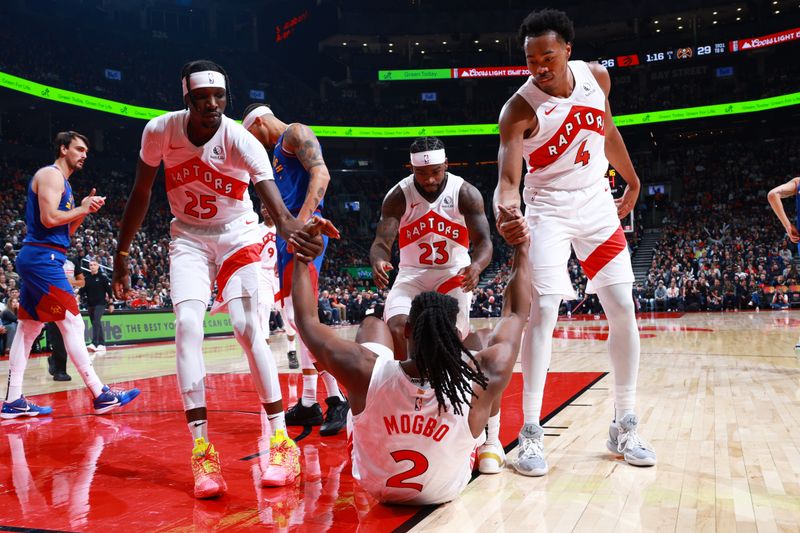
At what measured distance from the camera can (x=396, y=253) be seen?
2800cm

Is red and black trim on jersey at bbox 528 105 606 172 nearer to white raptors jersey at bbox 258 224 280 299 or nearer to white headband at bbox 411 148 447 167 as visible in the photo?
white headband at bbox 411 148 447 167

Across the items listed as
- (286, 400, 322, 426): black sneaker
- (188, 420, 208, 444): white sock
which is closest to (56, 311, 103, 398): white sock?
(286, 400, 322, 426): black sneaker

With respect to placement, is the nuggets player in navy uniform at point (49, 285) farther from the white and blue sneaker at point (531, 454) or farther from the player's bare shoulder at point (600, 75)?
the player's bare shoulder at point (600, 75)

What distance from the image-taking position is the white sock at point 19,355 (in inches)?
199

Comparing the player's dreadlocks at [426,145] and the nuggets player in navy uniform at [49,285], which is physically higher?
the player's dreadlocks at [426,145]

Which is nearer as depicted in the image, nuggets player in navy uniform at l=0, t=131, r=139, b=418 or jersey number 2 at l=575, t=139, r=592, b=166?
jersey number 2 at l=575, t=139, r=592, b=166

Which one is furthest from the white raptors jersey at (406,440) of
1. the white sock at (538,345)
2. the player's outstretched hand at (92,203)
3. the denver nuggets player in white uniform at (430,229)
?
the player's outstretched hand at (92,203)

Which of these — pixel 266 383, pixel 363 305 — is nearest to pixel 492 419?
pixel 266 383

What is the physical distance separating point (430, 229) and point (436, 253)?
152 millimetres

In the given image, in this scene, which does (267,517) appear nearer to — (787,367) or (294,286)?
(294,286)

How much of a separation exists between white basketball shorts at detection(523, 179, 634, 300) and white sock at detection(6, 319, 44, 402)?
407 centimetres

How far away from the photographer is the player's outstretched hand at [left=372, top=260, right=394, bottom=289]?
145 inches

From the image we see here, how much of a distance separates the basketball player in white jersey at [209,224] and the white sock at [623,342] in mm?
1624

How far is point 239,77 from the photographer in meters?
32.1
